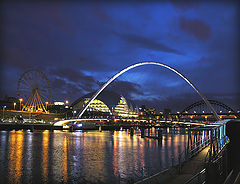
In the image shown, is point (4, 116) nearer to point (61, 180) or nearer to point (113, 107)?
point (113, 107)

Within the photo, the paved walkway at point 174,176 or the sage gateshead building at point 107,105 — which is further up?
the sage gateshead building at point 107,105

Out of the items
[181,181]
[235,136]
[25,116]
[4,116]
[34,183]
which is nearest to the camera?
[235,136]

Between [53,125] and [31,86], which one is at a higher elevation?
[31,86]

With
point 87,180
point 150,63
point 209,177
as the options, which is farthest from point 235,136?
point 150,63

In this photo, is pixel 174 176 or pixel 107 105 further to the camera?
pixel 107 105

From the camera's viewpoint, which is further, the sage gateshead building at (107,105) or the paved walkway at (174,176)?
the sage gateshead building at (107,105)

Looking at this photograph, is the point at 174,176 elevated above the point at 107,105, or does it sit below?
below

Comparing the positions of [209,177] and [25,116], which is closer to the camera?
[209,177]

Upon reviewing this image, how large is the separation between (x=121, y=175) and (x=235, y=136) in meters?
20.1

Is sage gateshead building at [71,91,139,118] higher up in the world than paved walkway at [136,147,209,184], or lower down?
higher up

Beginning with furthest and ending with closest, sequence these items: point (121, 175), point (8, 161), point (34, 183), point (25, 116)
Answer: point (25, 116)
point (8, 161)
point (121, 175)
point (34, 183)

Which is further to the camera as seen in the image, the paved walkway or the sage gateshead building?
the sage gateshead building

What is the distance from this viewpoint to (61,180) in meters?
22.3

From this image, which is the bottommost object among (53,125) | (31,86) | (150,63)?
(53,125)
